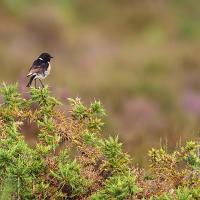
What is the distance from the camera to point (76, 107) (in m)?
8.20

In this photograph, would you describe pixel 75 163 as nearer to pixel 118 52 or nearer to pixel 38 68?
pixel 38 68

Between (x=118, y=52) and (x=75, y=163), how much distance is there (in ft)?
72.6

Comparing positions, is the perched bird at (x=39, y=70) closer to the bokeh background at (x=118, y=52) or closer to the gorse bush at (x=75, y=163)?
the gorse bush at (x=75, y=163)

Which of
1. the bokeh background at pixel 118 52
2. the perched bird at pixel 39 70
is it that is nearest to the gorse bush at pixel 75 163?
the perched bird at pixel 39 70

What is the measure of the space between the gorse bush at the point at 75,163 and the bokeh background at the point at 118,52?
7.96 metres

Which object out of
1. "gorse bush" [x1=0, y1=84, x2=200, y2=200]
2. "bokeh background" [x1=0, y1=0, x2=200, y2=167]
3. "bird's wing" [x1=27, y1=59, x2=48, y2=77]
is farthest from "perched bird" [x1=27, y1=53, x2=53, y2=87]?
"bokeh background" [x1=0, y1=0, x2=200, y2=167]

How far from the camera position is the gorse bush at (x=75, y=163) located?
7.09m

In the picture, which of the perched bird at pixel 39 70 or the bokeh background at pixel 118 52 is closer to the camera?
the perched bird at pixel 39 70

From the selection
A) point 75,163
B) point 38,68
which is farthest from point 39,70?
point 75,163

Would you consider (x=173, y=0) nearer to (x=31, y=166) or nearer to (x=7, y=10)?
(x=7, y=10)

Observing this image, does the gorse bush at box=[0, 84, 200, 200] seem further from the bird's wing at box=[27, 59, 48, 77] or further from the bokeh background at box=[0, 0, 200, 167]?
the bokeh background at box=[0, 0, 200, 167]

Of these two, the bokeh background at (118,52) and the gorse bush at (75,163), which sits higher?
the bokeh background at (118,52)

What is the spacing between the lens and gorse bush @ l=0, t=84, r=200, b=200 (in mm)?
7086

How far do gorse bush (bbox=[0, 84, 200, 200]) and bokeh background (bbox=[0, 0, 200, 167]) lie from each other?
7956mm
